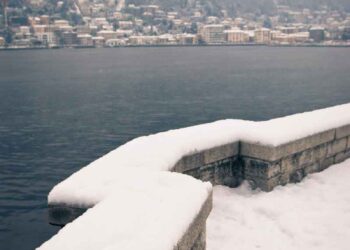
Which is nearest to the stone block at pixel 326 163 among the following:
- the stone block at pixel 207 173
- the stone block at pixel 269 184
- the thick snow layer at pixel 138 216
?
the stone block at pixel 269 184

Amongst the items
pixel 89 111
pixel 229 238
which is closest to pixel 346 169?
pixel 229 238

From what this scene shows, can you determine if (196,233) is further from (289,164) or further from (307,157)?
(307,157)

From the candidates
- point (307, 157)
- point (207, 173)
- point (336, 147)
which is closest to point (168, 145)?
point (207, 173)

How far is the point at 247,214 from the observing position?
6555 millimetres

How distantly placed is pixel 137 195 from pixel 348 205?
13.2ft

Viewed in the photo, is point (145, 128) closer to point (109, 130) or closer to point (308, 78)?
point (109, 130)

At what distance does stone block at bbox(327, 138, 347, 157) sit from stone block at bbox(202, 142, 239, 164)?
92.6 inches

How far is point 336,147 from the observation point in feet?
29.6

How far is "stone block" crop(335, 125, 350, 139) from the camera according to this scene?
8.80 meters

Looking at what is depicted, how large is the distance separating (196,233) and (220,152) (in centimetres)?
307

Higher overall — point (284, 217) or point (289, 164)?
point (289, 164)

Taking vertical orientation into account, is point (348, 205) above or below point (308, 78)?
above

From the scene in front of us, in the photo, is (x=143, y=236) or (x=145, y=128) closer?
(x=143, y=236)

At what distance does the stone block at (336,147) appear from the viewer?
8.84 metres
